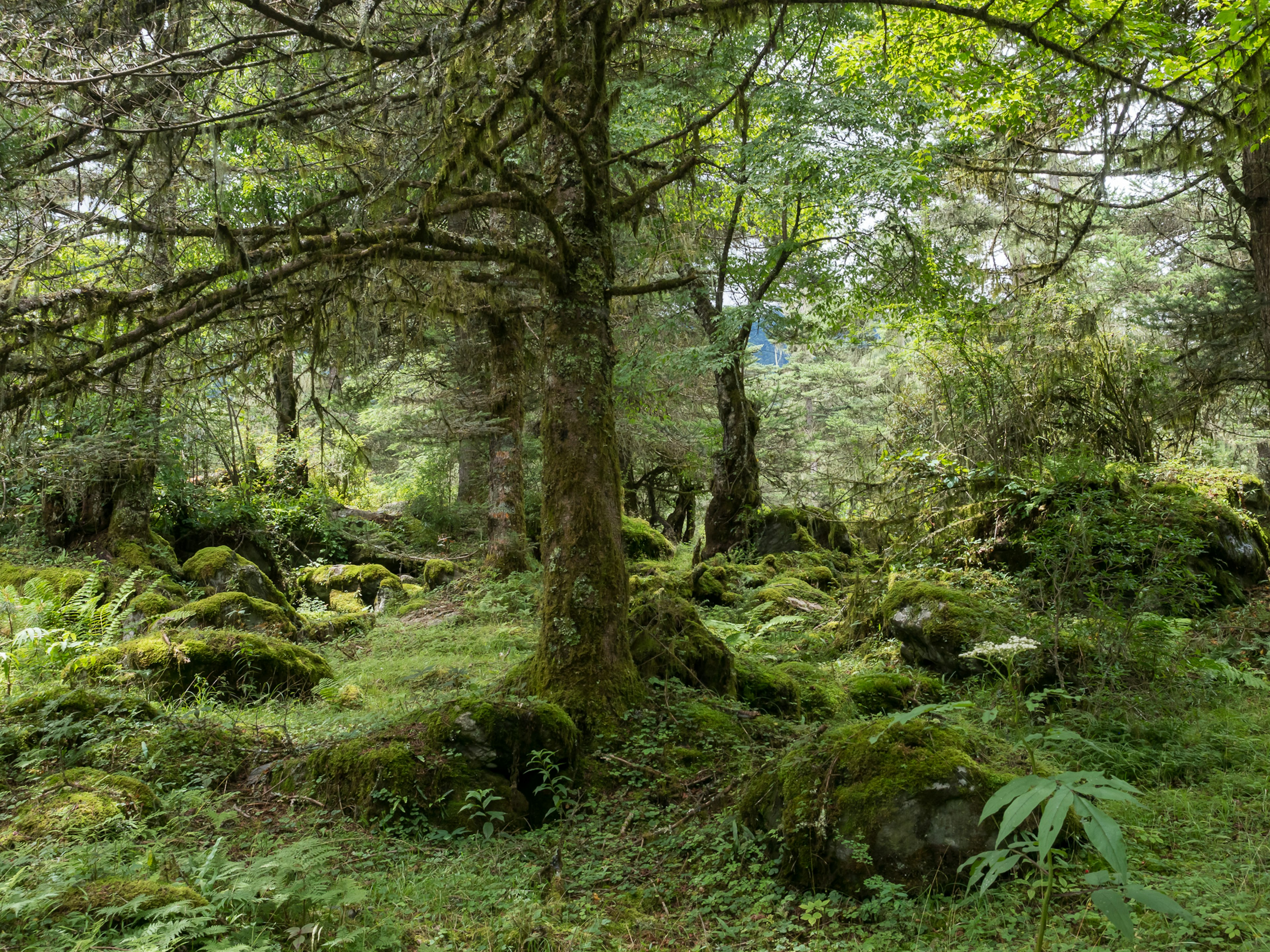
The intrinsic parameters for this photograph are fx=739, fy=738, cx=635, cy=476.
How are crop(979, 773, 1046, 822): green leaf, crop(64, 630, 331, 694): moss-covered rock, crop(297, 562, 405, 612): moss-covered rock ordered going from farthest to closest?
crop(297, 562, 405, 612): moss-covered rock → crop(64, 630, 331, 694): moss-covered rock → crop(979, 773, 1046, 822): green leaf

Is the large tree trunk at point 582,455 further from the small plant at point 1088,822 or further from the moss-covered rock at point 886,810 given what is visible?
the small plant at point 1088,822

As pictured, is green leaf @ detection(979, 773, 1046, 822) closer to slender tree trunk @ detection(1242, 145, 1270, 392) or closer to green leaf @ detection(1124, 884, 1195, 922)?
green leaf @ detection(1124, 884, 1195, 922)

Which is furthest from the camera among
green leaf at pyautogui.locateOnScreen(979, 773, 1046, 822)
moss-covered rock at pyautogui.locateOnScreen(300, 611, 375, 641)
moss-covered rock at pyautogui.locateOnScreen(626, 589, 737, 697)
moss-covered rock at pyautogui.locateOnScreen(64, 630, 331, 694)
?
moss-covered rock at pyautogui.locateOnScreen(300, 611, 375, 641)

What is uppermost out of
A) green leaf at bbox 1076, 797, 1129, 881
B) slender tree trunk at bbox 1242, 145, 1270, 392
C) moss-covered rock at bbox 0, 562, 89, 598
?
slender tree trunk at bbox 1242, 145, 1270, 392

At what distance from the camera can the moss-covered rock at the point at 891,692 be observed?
19.8 ft

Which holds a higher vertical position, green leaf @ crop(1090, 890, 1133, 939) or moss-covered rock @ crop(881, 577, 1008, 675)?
green leaf @ crop(1090, 890, 1133, 939)

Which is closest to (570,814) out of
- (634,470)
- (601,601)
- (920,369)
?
(601,601)

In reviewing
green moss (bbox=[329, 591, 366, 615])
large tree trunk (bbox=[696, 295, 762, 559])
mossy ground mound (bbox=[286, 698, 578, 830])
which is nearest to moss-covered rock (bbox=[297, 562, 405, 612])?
green moss (bbox=[329, 591, 366, 615])

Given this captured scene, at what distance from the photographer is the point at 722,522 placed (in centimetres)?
1309

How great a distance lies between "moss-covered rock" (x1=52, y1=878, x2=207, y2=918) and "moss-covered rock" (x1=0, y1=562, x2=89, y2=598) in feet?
23.2

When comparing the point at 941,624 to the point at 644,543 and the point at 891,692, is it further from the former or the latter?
the point at 644,543

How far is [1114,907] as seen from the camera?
5.47 feet

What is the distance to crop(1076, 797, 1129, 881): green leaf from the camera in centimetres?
157

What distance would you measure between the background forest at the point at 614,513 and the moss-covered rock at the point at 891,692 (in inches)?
2.0
